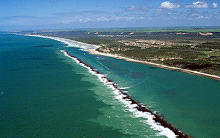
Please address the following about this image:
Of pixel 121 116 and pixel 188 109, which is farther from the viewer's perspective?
pixel 188 109

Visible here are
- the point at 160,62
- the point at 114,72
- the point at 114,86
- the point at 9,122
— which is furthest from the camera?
the point at 160,62

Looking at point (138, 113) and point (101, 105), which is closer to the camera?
point (138, 113)

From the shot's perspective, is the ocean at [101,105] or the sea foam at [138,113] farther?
the ocean at [101,105]

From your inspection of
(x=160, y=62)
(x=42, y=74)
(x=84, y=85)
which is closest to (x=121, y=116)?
(x=84, y=85)

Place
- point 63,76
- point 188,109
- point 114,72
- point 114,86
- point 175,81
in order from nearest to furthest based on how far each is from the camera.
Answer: point 188,109, point 114,86, point 175,81, point 63,76, point 114,72

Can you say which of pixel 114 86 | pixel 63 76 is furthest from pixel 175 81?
pixel 63 76

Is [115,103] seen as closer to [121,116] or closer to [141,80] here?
[121,116]

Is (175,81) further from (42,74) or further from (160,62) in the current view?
(42,74)

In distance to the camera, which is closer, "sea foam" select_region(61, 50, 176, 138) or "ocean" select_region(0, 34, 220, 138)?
"sea foam" select_region(61, 50, 176, 138)
